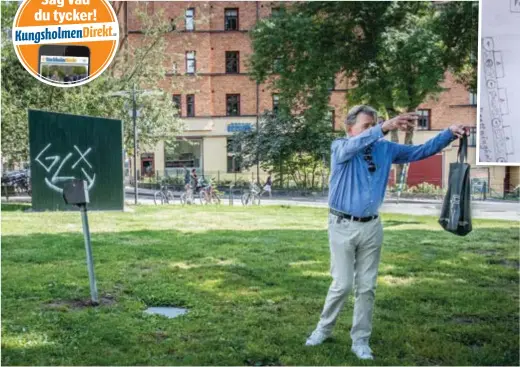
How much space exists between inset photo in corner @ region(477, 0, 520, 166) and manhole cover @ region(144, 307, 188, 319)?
5.85 ft

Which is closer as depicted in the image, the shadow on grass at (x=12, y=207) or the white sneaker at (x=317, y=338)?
the white sneaker at (x=317, y=338)

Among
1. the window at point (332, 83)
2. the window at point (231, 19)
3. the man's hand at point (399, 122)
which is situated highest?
the window at point (231, 19)

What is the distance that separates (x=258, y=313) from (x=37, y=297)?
1299 mm

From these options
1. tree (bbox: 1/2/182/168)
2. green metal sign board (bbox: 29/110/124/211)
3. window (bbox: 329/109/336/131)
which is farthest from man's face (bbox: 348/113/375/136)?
green metal sign board (bbox: 29/110/124/211)

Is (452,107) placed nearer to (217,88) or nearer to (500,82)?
(500,82)

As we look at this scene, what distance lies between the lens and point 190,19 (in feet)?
12.4

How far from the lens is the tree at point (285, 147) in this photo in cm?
346

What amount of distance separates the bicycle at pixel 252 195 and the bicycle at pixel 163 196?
510 millimetres

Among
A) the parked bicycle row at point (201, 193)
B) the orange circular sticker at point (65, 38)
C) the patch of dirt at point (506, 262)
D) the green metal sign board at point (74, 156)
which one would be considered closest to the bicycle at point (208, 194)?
the parked bicycle row at point (201, 193)

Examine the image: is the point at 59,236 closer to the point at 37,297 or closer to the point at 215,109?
the point at 37,297

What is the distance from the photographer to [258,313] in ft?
10.1

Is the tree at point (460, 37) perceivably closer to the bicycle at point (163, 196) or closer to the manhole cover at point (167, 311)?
the bicycle at point (163, 196)

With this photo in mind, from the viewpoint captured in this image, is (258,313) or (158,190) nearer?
(258,313)

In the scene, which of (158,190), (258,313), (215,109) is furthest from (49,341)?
(215,109)
